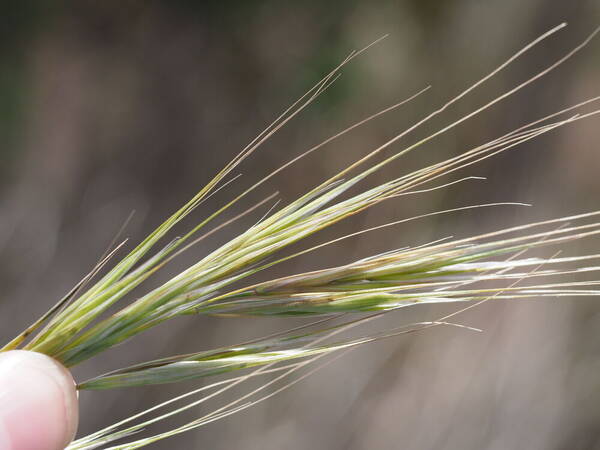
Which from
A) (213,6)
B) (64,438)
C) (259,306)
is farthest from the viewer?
(213,6)

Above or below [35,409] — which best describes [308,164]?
above

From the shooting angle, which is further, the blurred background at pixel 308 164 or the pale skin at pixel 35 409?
the blurred background at pixel 308 164

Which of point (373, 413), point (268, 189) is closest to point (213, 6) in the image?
point (268, 189)

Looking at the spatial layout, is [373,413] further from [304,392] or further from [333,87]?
[333,87]

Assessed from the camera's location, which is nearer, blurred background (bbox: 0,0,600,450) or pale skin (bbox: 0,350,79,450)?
pale skin (bbox: 0,350,79,450)

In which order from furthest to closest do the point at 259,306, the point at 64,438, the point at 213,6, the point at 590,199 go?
1. the point at 590,199
2. the point at 213,6
3. the point at 64,438
4. the point at 259,306
